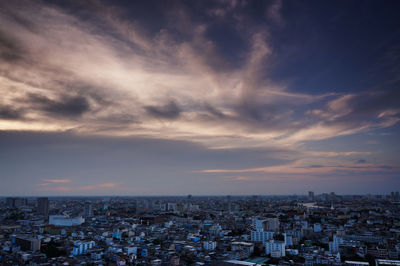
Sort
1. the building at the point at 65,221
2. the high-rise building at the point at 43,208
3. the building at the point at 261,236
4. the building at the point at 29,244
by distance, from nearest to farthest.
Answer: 1. the building at the point at 29,244
2. the building at the point at 261,236
3. the building at the point at 65,221
4. the high-rise building at the point at 43,208

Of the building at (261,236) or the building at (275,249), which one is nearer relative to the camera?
the building at (275,249)

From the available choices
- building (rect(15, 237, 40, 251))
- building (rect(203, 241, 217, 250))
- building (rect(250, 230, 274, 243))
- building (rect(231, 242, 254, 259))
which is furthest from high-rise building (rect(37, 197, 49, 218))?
building (rect(231, 242, 254, 259))

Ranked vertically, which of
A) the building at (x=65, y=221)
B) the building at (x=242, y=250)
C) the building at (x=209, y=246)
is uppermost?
the building at (x=242, y=250)

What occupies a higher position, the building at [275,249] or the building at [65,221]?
the building at [275,249]

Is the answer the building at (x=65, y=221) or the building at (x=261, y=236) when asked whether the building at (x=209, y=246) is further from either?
the building at (x=65, y=221)

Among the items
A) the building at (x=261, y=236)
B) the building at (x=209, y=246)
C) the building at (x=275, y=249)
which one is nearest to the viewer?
the building at (x=275, y=249)

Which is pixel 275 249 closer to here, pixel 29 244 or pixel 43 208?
pixel 29 244

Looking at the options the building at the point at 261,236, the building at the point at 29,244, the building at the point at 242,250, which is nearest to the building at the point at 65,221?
the building at the point at 29,244

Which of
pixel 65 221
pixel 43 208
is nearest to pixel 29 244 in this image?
pixel 65 221

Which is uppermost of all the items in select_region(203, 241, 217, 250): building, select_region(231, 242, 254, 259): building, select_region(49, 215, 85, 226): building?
select_region(231, 242, 254, 259): building

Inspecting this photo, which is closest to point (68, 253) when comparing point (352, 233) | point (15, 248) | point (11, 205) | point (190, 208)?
point (15, 248)

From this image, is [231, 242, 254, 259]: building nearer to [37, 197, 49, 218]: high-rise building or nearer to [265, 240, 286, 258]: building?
[265, 240, 286, 258]: building
